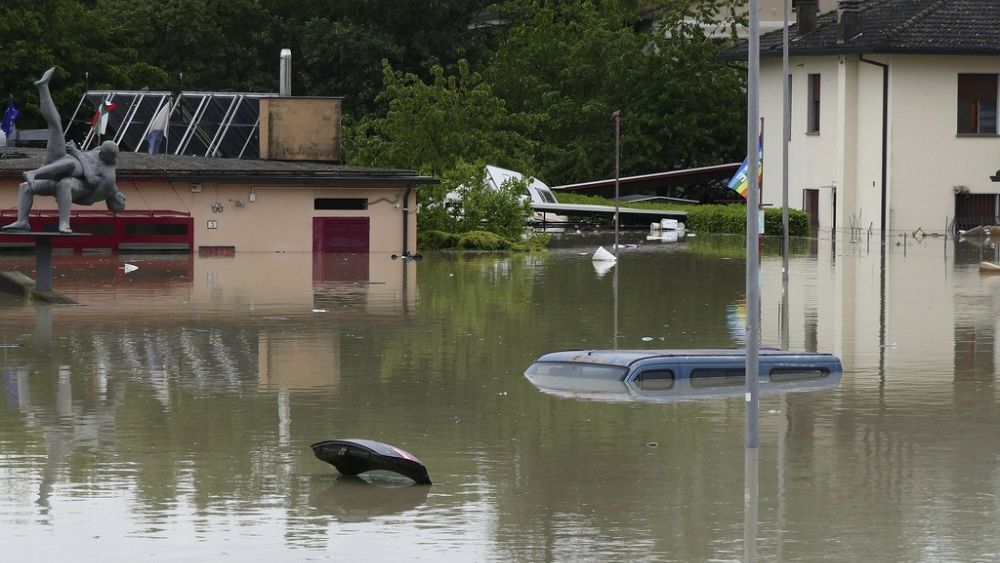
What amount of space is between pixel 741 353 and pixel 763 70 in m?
43.6

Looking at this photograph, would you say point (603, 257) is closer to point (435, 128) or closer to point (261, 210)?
point (261, 210)

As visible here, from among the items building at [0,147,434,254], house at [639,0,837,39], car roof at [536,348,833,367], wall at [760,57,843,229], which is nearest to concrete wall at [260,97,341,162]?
building at [0,147,434,254]

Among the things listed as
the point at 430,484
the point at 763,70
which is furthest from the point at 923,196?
the point at 430,484

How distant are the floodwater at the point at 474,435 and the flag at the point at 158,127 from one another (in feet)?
95.6

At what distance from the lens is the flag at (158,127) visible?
62.9 meters

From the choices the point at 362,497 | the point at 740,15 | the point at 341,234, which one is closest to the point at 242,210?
the point at 341,234

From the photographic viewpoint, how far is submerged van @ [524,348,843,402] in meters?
20.8

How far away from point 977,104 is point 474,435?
44.0 meters

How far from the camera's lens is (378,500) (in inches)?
569

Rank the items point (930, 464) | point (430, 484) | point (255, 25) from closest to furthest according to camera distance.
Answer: point (430, 484)
point (930, 464)
point (255, 25)

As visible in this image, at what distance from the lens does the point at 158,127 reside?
6350cm

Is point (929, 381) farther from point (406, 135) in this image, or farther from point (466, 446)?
point (406, 135)

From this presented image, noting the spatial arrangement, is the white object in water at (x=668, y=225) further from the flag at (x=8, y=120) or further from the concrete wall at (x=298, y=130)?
the flag at (x=8, y=120)

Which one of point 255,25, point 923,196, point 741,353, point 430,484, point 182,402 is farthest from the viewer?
point 255,25
